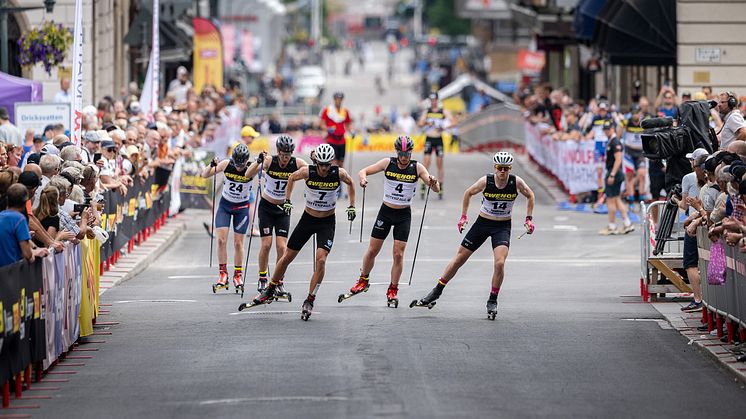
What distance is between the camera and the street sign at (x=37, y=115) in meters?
24.6

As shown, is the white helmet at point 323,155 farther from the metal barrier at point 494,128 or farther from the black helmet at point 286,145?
the metal barrier at point 494,128

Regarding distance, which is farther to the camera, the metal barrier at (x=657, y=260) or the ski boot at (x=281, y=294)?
the ski boot at (x=281, y=294)

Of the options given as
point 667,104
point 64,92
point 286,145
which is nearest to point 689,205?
point 286,145

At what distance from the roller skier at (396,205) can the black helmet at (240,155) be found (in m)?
2.00

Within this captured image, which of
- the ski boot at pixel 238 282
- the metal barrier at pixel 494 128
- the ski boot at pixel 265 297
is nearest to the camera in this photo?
the ski boot at pixel 265 297

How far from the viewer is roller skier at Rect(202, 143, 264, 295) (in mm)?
19938

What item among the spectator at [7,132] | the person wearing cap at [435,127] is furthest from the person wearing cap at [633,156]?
the spectator at [7,132]

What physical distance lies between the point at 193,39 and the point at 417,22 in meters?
112

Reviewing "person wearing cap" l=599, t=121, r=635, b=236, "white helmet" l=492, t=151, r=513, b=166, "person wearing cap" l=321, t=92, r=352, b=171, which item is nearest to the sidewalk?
"white helmet" l=492, t=151, r=513, b=166

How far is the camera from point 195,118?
34.3 meters

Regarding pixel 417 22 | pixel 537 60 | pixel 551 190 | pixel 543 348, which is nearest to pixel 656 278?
pixel 543 348

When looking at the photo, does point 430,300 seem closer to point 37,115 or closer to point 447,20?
point 37,115

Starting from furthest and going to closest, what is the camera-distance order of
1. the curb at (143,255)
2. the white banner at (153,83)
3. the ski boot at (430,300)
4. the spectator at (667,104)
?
1. the white banner at (153,83)
2. the spectator at (667,104)
3. the curb at (143,255)
4. the ski boot at (430,300)

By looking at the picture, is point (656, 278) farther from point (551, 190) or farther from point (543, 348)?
point (551, 190)
